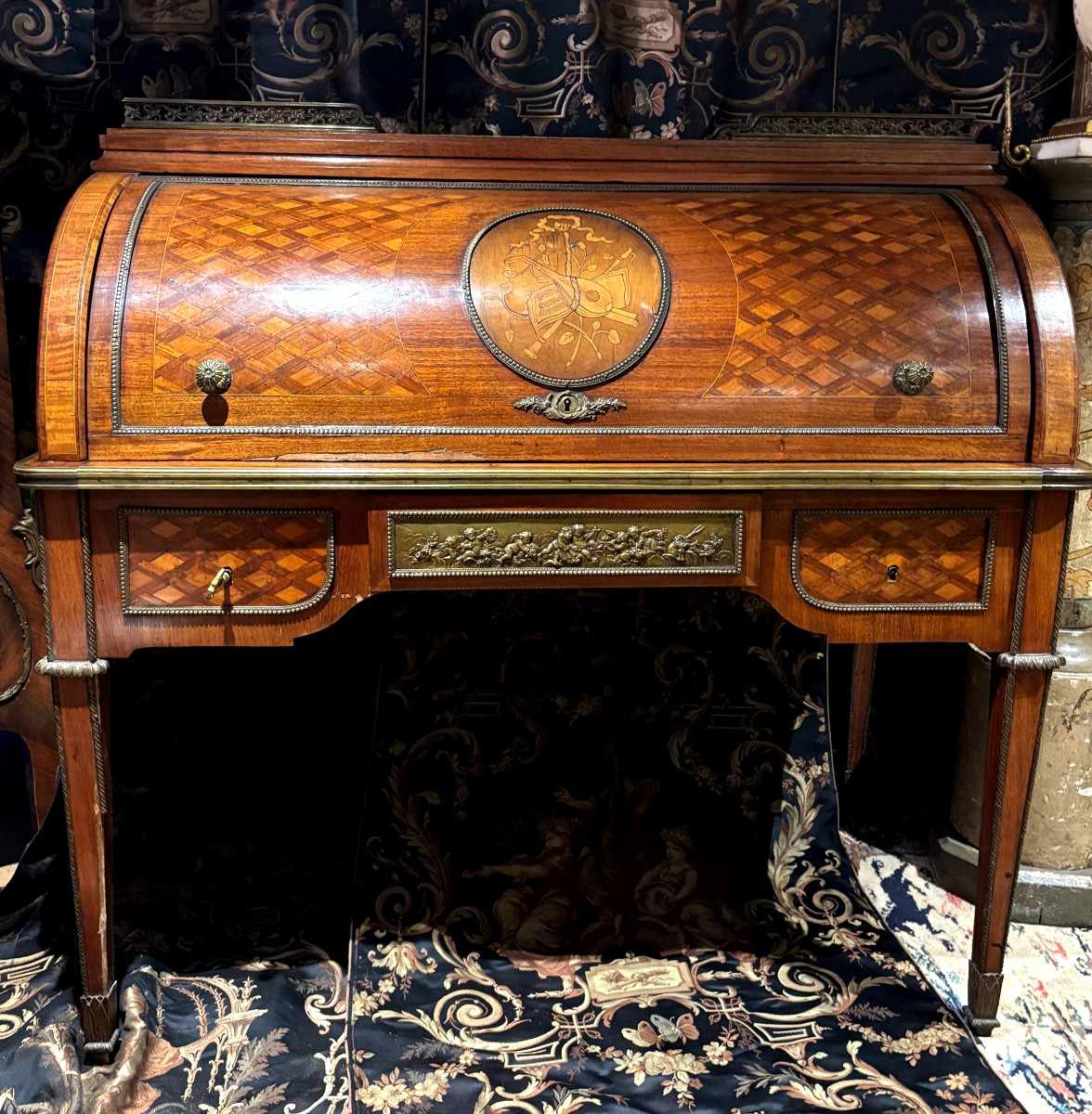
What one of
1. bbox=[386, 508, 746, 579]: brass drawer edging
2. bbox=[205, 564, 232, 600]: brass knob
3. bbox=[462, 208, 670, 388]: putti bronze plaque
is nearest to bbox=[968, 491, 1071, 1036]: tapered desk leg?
bbox=[386, 508, 746, 579]: brass drawer edging

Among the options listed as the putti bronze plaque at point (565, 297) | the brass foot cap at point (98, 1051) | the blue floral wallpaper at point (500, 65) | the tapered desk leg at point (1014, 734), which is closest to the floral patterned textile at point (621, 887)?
the tapered desk leg at point (1014, 734)

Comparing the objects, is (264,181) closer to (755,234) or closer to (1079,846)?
(755,234)

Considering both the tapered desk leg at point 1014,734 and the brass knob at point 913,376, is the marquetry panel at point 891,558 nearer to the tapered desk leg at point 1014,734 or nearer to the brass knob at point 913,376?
the tapered desk leg at point 1014,734

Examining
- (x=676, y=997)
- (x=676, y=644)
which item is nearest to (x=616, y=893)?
(x=676, y=997)

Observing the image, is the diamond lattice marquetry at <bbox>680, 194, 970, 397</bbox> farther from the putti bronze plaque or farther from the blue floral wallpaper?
the blue floral wallpaper

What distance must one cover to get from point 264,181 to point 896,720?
6.45 feet

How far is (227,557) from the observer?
1644 millimetres

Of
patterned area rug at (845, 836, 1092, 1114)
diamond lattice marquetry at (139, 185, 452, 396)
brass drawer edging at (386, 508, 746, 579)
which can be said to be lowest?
patterned area rug at (845, 836, 1092, 1114)

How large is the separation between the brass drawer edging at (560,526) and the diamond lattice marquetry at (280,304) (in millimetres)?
206

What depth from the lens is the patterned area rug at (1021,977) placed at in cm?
184

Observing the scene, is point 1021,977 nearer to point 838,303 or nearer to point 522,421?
point 838,303

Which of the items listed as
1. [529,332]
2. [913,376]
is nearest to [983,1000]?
[913,376]

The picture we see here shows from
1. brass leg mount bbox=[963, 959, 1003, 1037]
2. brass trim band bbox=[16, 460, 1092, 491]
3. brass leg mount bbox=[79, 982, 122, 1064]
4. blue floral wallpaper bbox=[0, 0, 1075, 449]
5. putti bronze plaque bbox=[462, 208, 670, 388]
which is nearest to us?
brass trim band bbox=[16, 460, 1092, 491]

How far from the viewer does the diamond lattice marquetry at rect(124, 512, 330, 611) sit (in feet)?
5.34
